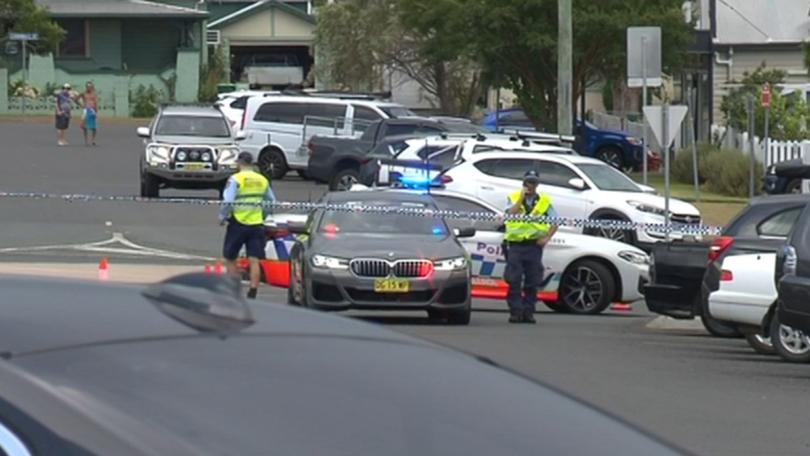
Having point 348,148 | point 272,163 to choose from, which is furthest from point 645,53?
point 272,163

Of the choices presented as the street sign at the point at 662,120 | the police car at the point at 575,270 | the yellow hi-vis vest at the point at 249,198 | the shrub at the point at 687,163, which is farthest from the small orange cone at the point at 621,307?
the shrub at the point at 687,163

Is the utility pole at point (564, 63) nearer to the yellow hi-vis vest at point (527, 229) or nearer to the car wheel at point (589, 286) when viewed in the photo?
the car wheel at point (589, 286)

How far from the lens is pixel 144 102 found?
220 feet

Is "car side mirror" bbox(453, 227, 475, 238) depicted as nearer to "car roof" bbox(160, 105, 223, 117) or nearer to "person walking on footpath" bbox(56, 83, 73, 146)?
"car roof" bbox(160, 105, 223, 117)

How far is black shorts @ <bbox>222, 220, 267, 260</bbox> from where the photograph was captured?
1780cm

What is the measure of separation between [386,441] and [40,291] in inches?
37.3

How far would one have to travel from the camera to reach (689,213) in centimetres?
2542

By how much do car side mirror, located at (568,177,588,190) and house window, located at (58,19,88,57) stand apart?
46.9 metres

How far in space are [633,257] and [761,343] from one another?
4.22 m

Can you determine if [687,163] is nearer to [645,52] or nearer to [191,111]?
[191,111]

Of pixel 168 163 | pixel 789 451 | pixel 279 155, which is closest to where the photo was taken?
pixel 789 451

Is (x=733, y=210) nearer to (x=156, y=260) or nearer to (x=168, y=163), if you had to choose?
(x=168, y=163)

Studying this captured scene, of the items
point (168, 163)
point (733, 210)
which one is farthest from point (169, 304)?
point (733, 210)

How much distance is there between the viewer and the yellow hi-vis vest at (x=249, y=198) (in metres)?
17.7
